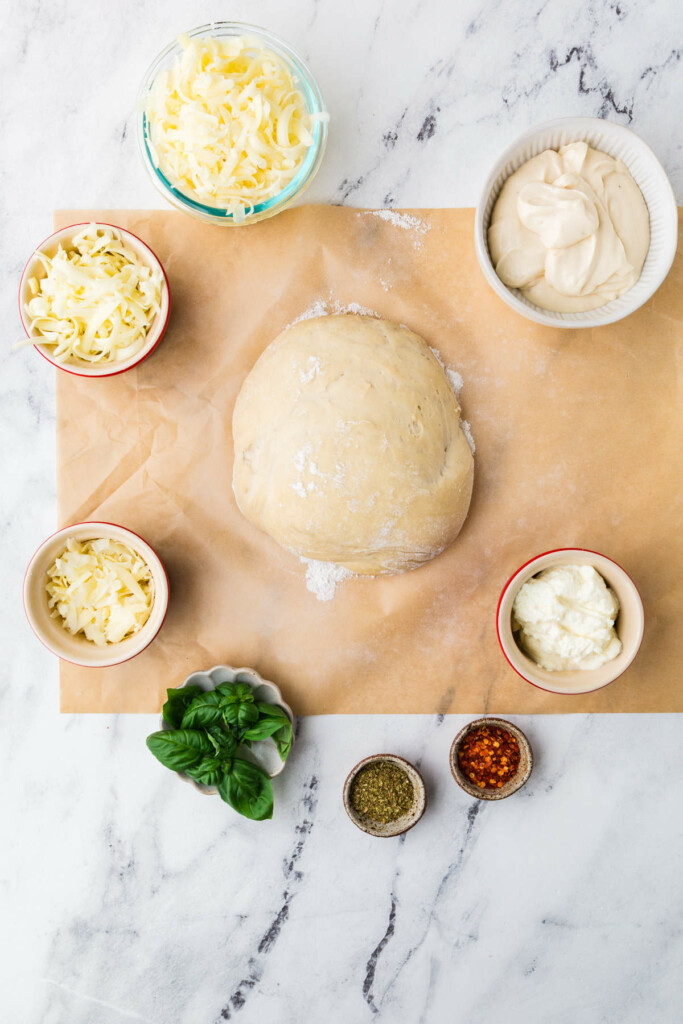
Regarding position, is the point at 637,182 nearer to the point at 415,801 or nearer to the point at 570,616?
the point at 570,616

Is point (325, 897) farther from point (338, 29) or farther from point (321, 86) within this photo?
point (338, 29)

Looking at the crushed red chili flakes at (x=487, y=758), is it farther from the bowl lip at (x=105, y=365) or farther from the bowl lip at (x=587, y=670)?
the bowl lip at (x=105, y=365)

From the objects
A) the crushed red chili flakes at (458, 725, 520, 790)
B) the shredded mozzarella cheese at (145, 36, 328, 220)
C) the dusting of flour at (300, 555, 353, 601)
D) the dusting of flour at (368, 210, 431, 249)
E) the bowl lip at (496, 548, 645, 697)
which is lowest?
the crushed red chili flakes at (458, 725, 520, 790)

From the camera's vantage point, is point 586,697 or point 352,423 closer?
point 352,423

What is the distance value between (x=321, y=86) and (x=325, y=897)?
7.22 ft

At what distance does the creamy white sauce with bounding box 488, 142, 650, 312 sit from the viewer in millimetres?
1659

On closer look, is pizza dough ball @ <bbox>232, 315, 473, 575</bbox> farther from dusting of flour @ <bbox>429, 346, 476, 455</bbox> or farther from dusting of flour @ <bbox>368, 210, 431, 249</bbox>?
dusting of flour @ <bbox>368, 210, 431, 249</bbox>

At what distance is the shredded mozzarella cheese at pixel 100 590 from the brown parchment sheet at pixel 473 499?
0.12 meters

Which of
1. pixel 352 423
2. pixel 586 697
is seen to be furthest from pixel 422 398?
pixel 586 697

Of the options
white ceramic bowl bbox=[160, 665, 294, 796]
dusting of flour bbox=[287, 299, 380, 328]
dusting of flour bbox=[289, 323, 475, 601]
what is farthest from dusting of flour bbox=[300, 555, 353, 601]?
dusting of flour bbox=[287, 299, 380, 328]

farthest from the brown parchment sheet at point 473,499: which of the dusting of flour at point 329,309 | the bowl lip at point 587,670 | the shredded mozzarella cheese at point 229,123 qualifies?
the shredded mozzarella cheese at point 229,123

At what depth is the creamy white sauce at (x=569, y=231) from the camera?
5.44 feet

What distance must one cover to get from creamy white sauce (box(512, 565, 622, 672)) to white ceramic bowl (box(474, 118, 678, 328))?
64cm

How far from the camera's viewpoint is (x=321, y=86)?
1.88 m
